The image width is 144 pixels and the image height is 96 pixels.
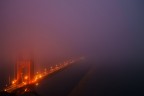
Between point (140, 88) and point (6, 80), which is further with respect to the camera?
point (6, 80)

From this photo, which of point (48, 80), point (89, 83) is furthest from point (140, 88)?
point (48, 80)

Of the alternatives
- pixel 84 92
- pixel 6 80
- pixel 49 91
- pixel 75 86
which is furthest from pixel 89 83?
pixel 6 80

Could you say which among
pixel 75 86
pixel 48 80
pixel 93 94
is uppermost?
pixel 48 80

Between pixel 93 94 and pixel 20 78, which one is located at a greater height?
pixel 20 78

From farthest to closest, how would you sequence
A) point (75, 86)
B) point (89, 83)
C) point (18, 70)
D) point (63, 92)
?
point (89, 83) → point (75, 86) → point (18, 70) → point (63, 92)

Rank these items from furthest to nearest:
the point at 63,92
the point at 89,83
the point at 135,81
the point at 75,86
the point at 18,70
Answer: the point at 135,81 < the point at 89,83 < the point at 75,86 < the point at 18,70 < the point at 63,92

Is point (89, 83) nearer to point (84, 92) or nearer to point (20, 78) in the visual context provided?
point (84, 92)

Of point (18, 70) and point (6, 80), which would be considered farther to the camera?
point (6, 80)

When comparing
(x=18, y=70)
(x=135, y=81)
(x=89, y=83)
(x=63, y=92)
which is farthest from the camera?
(x=135, y=81)

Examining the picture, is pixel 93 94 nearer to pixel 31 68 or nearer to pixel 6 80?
pixel 31 68
